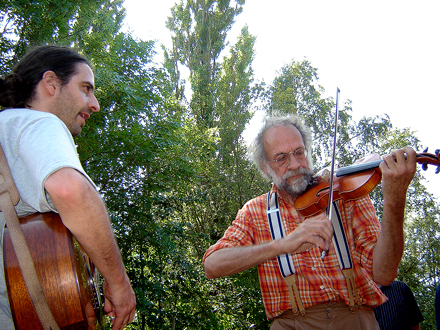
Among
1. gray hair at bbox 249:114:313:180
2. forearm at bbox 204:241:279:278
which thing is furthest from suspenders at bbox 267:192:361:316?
gray hair at bbox 249:114:313:180

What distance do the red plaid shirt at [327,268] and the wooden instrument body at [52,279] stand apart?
3.59ft

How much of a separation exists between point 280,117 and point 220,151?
8880 millimetres

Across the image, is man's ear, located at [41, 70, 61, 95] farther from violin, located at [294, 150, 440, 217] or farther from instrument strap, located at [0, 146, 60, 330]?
violin, located at [294, 150, 440, 217]

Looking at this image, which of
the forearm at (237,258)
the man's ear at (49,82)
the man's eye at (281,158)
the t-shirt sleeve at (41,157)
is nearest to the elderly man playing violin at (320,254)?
the forearm at (237,258)

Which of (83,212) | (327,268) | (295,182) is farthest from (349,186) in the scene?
(83,212)

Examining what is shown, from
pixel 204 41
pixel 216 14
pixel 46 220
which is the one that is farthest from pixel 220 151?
pixel 46 220

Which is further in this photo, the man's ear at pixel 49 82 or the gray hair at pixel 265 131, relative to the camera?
the gray hair at pixel 265 131

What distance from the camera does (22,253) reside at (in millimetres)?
A: 977

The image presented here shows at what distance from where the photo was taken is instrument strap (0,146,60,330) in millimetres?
951

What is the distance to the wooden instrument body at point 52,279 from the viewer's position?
3.15 ft

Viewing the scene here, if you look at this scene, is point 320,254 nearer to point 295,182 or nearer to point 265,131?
point 295,182

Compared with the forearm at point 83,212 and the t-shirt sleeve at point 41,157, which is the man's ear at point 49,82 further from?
the forearm at point 83,212

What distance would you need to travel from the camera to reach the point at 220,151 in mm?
11570

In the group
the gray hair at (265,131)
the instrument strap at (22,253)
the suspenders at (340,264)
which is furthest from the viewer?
the gray hair at (265,131)
